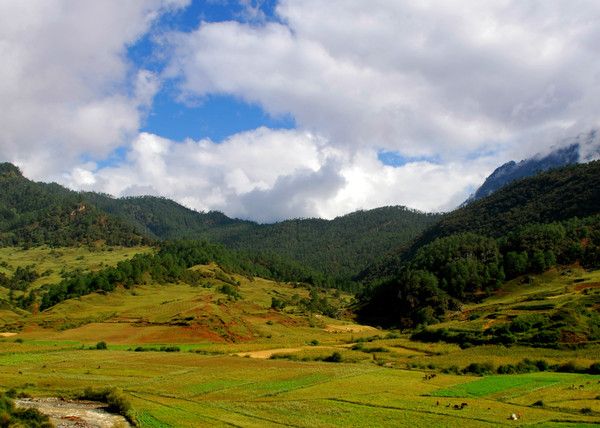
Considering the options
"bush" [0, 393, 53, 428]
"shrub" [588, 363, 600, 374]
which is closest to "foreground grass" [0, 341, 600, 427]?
"shrub" [588, 363, 600, 374]

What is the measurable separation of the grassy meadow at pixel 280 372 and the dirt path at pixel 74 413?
7.70 ft

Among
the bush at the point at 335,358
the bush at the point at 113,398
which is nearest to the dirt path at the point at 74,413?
the bush at the point at 113,398

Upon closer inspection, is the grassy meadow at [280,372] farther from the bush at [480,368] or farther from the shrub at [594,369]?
the shrub at [594,369]

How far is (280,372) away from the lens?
67.6 meters

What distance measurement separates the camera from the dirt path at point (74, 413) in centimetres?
4388

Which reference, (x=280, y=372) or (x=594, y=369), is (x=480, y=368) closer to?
(x=594, y=369)

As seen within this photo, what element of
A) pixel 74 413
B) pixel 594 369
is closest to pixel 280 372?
pixel 74 413

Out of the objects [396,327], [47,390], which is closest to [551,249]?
[396,327]

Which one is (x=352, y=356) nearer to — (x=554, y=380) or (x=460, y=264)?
(x=554, y=380)

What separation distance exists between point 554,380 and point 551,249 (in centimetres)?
12732

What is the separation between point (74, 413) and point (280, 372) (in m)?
26.4

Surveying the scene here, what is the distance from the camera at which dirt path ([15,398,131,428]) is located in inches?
1727

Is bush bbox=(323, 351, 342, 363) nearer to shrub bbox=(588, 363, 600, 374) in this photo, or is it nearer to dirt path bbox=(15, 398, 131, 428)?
shrub bbox=(588, 363, 600, 374)

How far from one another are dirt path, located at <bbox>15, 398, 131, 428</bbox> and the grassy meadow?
2.35m
